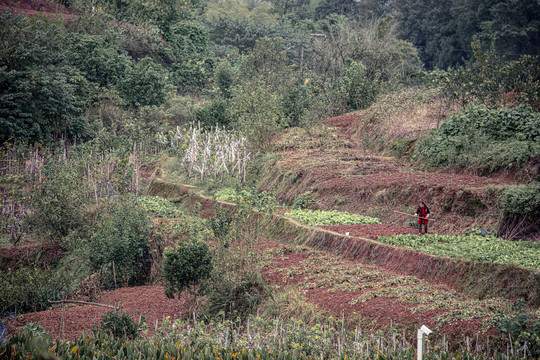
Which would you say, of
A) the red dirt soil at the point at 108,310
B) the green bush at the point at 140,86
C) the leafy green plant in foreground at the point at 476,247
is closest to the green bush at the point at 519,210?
the leafy green plant in foreground at the point at 476,247

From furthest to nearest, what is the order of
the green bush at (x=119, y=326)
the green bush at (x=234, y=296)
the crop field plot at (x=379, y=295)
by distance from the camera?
the green bush at (x=234, y=296) < the green bush at (x=119, y=326) < the crop field plot at (x=379, y=295)

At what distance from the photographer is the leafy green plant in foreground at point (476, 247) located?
7668mm

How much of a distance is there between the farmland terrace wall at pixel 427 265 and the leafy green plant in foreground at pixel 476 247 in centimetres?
16

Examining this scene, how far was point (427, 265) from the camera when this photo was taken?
27.9ft

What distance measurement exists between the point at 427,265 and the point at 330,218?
3956 mm

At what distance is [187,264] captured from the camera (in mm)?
8469

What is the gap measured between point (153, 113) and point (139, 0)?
40.6 ft

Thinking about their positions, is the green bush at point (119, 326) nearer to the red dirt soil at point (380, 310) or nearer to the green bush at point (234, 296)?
the green bush at point (234, 296)

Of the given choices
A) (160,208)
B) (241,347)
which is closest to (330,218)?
(160,208)

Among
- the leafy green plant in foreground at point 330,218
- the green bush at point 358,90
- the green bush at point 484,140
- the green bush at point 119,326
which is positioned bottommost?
the green bush at point 119,326

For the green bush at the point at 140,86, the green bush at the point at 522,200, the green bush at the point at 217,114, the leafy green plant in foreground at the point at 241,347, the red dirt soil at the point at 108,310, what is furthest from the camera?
the green bush at the point at 140,86

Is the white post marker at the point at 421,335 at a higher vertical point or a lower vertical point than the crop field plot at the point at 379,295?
higher

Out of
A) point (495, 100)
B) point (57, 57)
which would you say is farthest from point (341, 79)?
point (57, 57)

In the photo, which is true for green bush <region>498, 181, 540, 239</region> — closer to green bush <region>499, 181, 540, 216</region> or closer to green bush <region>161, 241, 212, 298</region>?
green bush <region>499, 181, 540, 216</region>
